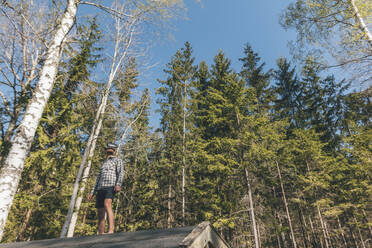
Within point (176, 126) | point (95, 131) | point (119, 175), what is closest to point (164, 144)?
point (176, 126)

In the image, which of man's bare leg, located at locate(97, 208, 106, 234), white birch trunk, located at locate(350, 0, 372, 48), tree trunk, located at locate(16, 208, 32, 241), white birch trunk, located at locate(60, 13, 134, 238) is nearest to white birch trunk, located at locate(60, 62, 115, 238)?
white birch trunk, located at locate(60, 13, 134, 238)

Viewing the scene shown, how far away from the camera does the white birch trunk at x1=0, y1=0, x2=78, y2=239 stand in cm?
320

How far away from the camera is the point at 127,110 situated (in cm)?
841

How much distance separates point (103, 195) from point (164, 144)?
9.34m

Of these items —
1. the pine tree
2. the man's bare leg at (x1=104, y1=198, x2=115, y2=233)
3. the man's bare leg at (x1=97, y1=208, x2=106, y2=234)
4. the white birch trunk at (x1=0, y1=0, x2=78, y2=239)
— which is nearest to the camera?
the white birch trunk at (x1=0, y1=0, x2=78, y2=239)

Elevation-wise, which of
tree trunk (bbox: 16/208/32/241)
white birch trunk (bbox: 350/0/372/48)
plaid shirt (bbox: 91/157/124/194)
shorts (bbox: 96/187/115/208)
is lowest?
tree trunk (bbox: 16/208/32/241)

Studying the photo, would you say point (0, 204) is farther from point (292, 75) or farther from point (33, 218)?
point (292, 75)

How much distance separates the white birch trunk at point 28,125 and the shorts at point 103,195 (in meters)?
1.55

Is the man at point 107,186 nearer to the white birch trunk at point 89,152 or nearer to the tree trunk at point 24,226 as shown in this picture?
the white birch trunk at point 89,152

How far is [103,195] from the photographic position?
4445 millimetres

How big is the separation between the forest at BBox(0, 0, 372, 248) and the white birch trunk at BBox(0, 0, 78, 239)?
21 mm

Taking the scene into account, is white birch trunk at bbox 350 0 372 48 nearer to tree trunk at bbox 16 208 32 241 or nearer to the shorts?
the shorts

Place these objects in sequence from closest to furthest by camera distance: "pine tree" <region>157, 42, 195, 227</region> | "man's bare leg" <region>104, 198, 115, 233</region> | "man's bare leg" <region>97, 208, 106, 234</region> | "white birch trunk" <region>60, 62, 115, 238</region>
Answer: "man's bare leg" <region>104, 198, 115, 233</region> → "man's bare leg" <region>97, 208, 106, 234</region> → "white birch trunk" <region>60, 62, 115, 238</region> → "pine tree" <region>157, 42, 195, 227</region>

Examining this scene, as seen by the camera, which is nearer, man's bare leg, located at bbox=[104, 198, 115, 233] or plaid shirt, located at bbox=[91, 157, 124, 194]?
man's bare leg, located at bbox=[104, 198, 115, 233]
